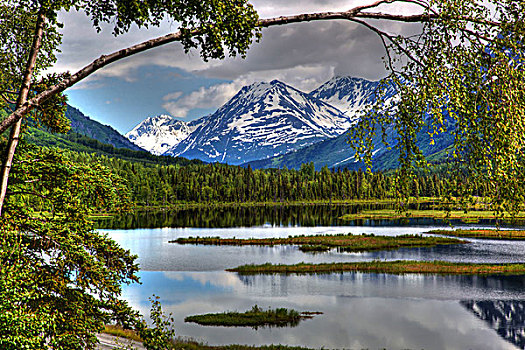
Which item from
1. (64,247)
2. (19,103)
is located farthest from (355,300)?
(19,103)

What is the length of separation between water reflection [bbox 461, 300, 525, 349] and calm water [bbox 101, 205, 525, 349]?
9cm

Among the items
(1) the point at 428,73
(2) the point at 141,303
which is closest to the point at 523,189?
(1) the point at 428,73

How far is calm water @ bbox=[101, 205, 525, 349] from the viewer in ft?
110

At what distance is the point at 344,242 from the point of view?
81438 millimetres

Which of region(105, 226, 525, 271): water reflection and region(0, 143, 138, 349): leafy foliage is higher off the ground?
region(0, 143, 138, 349): leafy foliage

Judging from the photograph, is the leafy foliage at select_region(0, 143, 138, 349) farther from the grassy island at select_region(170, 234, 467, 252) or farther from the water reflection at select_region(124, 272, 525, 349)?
the grassy island at select_region(170, 234, 467, 252)

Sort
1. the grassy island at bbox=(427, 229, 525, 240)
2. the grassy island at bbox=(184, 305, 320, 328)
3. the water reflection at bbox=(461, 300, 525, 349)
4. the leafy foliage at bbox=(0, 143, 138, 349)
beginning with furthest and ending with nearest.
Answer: the grassy island at bbox=(427, 229, 525, 240) → the grassy island at bbox=(184, 305, 320, 328) → the water reflection at bbox=(461, 300, 525, 349) → the leafy foliage at bbox=(0, 143, 138, 349)

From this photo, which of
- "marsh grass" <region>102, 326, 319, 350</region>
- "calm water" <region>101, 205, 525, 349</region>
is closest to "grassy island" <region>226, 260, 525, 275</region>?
"calm water" <region>101, 205, 525, 349</region>

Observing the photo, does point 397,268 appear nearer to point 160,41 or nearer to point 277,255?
point 277,255

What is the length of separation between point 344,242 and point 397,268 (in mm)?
24037

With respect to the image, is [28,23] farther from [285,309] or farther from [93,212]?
[285,309]

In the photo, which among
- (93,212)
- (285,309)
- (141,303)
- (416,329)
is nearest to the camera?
(93,212)

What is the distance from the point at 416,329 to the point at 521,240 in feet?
207

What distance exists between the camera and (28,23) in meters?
11.0
